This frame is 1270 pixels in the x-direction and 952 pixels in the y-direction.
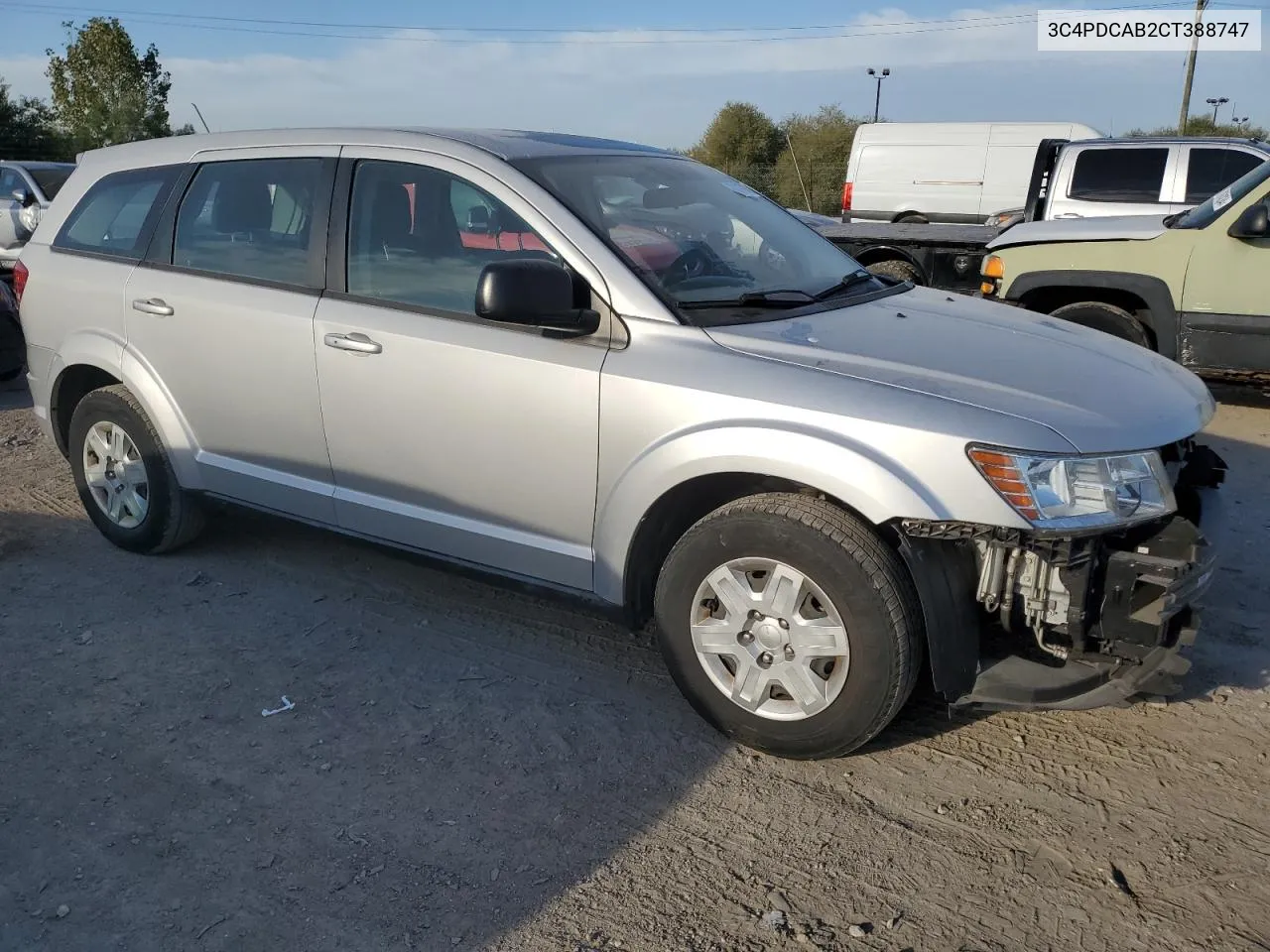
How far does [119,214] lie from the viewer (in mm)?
4879

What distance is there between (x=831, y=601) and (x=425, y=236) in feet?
6.43

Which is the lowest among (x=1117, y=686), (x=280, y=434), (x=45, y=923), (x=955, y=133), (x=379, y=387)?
(x=45, y=923)

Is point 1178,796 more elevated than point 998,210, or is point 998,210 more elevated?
point 998,210

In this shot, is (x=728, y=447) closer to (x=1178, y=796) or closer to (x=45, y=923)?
(x=1178, y=796)

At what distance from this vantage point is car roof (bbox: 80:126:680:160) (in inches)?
155

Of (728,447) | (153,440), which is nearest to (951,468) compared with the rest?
(728,447)

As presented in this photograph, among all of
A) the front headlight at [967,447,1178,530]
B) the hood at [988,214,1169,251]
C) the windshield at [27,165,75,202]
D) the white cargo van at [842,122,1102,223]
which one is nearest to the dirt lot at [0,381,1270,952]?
the front headlight at [967,447,1178,530]

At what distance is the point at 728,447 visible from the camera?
3.17 m

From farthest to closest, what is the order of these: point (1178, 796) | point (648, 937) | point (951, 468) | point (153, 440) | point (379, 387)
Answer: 1. point (153, 440)
2. point (379, 387)
3. point (1178, 796)
4. point (951, 468)
5. point (648, 937)

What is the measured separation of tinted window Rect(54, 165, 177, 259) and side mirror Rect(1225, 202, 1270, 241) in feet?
20.6

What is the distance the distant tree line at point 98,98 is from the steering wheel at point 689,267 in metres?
30.2

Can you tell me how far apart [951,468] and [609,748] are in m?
1.37

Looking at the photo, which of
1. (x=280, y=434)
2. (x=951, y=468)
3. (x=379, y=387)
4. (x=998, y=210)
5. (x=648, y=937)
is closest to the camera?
(x=648, y=937)

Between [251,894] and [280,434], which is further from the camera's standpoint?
[280,434]
